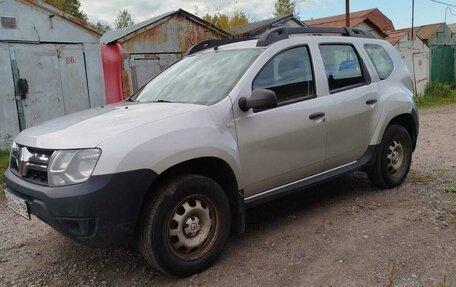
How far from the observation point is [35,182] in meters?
3.06

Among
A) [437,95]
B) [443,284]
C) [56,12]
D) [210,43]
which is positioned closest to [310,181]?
[443,284]

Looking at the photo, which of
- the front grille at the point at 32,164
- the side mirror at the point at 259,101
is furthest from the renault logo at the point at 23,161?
the side mirror at the point at 259,101

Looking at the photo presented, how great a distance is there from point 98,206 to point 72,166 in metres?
0.32

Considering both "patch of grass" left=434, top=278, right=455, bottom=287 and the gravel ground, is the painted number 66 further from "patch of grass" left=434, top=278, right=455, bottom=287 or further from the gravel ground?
"patch of grass" left=434, top=278, right=455, bottom=287

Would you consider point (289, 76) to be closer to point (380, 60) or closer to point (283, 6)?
point (380, 60)

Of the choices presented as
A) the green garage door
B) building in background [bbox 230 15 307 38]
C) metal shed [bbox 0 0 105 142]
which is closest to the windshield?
metal shed [bbox 0 0 105 142]

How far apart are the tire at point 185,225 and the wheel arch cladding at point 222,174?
12 centimetres

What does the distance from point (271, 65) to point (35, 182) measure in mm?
2153

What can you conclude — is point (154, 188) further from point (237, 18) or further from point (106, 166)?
point (237, 18)

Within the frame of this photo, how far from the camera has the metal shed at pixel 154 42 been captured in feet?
41.8

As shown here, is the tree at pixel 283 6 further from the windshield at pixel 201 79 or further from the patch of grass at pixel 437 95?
the windshield at pixel 201 79

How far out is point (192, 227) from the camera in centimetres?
326

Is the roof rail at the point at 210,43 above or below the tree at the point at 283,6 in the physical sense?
below

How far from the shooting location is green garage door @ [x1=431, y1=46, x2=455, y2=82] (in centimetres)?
2222
